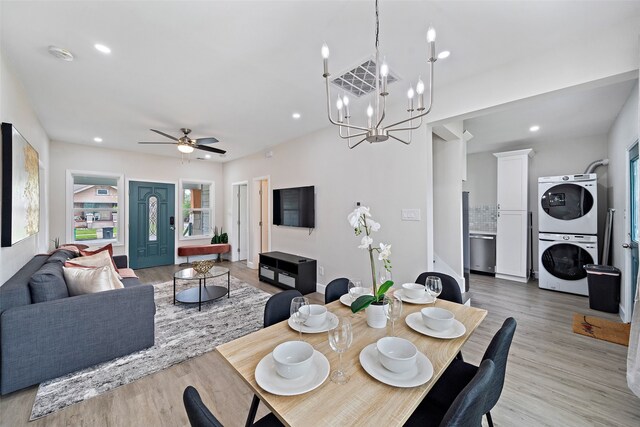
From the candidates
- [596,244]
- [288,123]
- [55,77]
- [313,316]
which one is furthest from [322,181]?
[596,244]

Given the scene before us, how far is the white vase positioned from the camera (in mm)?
1428

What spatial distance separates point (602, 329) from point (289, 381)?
384 centimetres

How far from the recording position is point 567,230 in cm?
420

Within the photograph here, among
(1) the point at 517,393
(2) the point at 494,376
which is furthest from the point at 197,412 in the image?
(1) the point at 517,393

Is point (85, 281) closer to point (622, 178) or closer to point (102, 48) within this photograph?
point (102, 48)

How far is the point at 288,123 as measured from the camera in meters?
3.94

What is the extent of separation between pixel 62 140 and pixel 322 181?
5119 mm

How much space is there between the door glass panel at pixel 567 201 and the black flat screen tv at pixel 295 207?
4018 millimetres

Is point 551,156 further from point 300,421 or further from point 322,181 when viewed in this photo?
point 300,421

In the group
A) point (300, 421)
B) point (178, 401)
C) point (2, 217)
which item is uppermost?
point (2, 217)

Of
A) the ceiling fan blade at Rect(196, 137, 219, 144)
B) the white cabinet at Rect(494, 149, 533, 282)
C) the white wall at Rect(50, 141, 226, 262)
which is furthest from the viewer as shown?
the white wall at Rect(50, 141, 226, 262)

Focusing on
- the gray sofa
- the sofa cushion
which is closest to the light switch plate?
the gray sofa

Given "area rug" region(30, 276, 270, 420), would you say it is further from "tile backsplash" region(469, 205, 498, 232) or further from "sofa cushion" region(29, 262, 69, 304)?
"tile backsplash" region(469, 205, 498, 232)

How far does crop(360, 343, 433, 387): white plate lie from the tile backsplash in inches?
211
